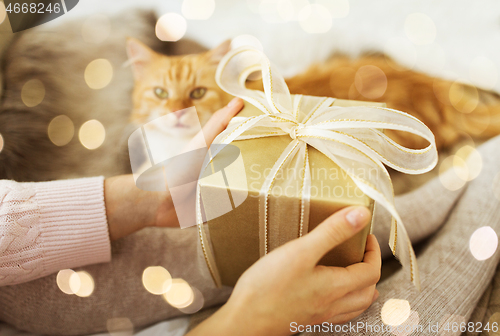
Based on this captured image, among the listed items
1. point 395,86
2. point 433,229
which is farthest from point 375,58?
point 433,229

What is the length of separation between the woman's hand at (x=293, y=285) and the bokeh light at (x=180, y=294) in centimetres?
24

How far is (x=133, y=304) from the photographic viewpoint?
0.66 m

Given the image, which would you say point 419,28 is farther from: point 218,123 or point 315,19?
point 218,123

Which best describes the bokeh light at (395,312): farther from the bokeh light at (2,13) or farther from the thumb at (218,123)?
the bokeh light at (2,13)

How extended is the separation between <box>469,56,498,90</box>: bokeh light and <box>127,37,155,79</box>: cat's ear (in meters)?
1.05

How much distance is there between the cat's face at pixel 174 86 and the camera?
819 millimetres

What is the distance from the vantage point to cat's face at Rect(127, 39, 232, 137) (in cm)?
82

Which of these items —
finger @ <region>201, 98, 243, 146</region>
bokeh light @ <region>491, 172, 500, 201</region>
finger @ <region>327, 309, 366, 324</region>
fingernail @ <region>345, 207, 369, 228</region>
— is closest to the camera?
fingernail @ <region>345, 207, 369, 228</region>

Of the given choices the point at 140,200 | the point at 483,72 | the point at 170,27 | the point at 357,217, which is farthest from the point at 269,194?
the point at 483,72

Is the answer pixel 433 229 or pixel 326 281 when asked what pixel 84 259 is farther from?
pixel 433 229

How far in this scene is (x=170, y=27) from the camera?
91 cm

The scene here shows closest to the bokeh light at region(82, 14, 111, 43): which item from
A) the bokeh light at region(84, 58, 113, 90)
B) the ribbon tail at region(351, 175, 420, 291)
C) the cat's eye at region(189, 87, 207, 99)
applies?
the bokeh light at region(84, 58, 113, 90)

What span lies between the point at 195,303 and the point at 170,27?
787mm

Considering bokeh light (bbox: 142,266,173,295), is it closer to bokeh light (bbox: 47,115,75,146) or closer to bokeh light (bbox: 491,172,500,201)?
bokeh light (bbox: 47,115,75,146)
